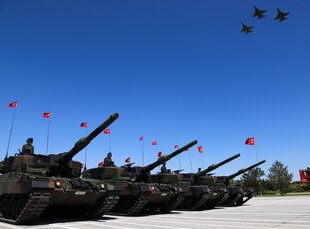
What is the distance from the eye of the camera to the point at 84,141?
14.5 metres

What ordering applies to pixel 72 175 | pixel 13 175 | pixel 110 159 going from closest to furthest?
pixel 13 175 < pixel 72 175 < pixel 110 159

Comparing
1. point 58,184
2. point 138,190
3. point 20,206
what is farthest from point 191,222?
point 20,206

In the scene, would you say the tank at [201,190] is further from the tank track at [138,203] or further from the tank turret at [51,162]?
the tank turret at [51,162]

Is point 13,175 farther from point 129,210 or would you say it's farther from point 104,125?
point 129,210

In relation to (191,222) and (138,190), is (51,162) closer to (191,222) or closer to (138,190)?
(138,190)

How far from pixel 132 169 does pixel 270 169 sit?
51.7m

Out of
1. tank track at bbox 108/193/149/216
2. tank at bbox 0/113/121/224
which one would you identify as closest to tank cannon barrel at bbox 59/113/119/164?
tank at bbox 0/113/121/224

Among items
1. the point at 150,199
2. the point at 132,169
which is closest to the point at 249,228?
the point at 150,199

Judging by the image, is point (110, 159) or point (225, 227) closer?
point (225, 227)

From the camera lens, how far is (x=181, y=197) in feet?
63.8

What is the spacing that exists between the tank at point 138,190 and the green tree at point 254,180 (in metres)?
44.3

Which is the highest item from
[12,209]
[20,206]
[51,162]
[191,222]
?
[51,162]

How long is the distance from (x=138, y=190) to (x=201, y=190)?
19.0 feet

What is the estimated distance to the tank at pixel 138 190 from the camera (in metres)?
17.2
